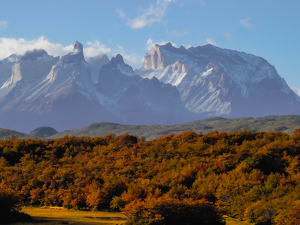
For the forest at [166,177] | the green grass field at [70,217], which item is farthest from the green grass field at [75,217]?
the forest at [166,177]

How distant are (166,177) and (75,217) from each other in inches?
667

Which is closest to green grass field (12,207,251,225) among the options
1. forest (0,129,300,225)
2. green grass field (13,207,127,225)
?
green grass field (13,207,127,225)

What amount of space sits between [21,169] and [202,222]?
1579 inches

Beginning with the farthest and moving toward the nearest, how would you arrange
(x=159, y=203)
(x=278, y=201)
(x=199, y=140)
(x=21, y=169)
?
(x=199, y=140) < (x=21, y=169) < (x=278, y=201) < (x=159, y=203)

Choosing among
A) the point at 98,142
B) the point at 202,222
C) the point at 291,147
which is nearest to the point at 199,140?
the point at 291,147

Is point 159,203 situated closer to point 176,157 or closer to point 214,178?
point 214,178

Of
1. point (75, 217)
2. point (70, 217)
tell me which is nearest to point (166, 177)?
point (75, 217)

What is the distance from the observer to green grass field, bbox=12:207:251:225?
44656mm

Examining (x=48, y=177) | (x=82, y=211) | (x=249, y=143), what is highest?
(x=249, y=143)

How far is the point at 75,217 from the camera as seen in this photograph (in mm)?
48094

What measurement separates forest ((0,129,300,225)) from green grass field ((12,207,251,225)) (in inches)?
62.5

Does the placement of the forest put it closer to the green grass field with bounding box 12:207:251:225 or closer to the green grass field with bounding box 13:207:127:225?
the green grass field with bounding box 12:207:251:225

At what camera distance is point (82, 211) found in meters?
54.4

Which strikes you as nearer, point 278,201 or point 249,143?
point 278,201
